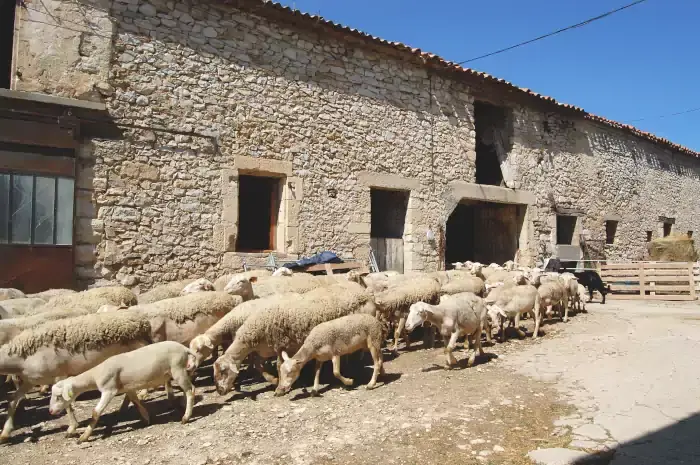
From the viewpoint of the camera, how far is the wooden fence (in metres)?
13.8

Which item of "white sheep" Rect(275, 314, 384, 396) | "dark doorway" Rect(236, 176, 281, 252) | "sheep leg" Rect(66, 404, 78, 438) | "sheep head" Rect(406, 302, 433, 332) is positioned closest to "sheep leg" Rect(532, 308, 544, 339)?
"sheep head" Rect(406, 302, 433, 332)

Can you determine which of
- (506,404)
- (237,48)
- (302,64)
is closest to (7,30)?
(237,48)

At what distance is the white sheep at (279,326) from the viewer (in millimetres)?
5484

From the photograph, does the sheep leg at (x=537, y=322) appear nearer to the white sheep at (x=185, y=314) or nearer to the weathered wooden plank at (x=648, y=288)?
the white sheep at (x=185, y=314)

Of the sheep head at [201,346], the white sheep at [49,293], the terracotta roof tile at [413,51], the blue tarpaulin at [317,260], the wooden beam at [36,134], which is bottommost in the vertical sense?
the sheep head at [201,346]

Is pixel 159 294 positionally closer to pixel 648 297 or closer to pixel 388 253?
pixel 388 253

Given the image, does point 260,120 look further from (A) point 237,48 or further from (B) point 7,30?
(B) point 7,30

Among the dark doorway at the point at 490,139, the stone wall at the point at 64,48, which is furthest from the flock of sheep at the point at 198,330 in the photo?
the dark doorway at the point at 490,139

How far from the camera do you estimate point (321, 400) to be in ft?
17.3

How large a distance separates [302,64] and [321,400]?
756cm

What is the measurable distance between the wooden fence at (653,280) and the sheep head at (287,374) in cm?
1200

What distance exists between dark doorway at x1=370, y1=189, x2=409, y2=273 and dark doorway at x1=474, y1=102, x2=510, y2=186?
13.3 ft

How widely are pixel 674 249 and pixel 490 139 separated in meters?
8.57

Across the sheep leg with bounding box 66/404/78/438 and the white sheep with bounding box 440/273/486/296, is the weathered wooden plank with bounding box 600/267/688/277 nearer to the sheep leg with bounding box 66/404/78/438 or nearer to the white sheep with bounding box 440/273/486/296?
the white sheep with bounding box 440/273/486/296
